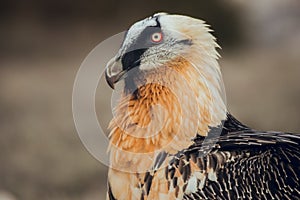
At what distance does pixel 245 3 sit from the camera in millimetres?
2936

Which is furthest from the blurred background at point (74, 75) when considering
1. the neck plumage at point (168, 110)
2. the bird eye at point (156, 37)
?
the bird eye at point (156, 37)

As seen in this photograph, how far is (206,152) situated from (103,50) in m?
0.56

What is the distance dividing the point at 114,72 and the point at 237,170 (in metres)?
0.40

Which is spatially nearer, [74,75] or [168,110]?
[168,110]

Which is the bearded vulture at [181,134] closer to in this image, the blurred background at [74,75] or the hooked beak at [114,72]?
the hooked beak at [114,72]

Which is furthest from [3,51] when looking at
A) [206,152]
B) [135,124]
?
[206,152]

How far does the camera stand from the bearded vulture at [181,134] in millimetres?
2123

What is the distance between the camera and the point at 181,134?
7.26ft

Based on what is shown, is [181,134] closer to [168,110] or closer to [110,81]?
[168,110]

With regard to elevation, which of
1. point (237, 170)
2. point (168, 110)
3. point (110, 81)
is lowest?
point (237, 170)

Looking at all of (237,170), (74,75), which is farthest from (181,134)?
(74,75)

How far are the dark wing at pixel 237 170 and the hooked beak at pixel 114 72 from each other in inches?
9.8

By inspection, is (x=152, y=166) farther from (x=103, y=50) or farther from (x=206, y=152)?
(x=103, y=50)

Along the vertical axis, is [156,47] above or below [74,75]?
above
